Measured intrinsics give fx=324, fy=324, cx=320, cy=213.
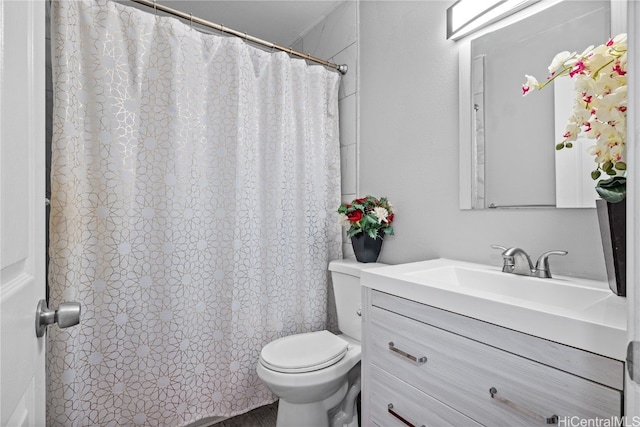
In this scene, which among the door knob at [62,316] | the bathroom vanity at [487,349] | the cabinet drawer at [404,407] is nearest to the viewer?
the door knob at [62,316]

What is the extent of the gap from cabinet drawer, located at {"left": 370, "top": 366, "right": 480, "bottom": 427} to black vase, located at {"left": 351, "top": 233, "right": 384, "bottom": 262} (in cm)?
68

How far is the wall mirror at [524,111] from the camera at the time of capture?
1.08 m

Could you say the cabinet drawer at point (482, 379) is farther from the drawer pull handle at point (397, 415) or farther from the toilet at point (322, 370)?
the toilet at point (322, 370)

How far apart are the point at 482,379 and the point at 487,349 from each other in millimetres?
83

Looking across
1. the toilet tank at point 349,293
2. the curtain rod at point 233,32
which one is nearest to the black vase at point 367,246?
the toilet tank at point 349,293

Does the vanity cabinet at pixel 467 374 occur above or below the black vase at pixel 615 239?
below

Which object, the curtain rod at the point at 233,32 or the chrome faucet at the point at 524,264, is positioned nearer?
the chrome faucet at the point at 524,264

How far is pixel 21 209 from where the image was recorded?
48cm

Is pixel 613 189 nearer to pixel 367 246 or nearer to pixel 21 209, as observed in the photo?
pixel 367 246

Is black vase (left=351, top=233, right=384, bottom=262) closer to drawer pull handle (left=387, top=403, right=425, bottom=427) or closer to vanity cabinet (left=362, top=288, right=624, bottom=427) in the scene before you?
vanity cabinet (left=362, top=288, right=624, bottom=427)

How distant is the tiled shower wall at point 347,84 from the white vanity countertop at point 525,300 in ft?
2.75

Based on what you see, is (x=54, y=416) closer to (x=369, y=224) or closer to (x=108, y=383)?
(x=108, y=383)

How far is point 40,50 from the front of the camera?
59cm

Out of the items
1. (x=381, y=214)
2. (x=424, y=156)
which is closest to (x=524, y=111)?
(x=424, y=156)
